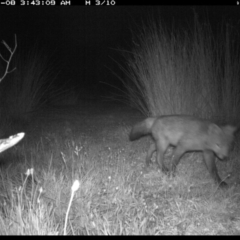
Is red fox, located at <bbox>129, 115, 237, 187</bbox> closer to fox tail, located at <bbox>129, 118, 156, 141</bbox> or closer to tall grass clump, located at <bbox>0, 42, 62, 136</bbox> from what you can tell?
fox tail, located at <bbox>129, 118, 156, 141</bbox>

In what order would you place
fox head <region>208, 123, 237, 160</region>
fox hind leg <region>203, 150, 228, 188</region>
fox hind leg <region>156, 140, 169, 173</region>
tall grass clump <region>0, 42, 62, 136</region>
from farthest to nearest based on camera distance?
tall grass clump <region>0, 42, 62, 136</region> < fox hind leg <region>156, 140, 169, 173</region> < fox head <region>208, 123, 237, 160</region> < fox hind leg <region>203, 150, 228, 188</region>

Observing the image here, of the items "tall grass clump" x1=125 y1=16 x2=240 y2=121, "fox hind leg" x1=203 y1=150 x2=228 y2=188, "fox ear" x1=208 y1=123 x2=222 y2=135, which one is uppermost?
"tall grass clump" x1=125 y1=16 x2=240 y2=121

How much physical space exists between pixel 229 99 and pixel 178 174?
2.08m

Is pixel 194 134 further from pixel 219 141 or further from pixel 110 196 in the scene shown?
pixel 110 196

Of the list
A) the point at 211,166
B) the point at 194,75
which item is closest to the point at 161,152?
the point at 211,166

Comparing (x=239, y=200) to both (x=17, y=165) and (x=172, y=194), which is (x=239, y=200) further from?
(x=17, y=165)

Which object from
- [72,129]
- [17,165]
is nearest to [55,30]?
[72,129]

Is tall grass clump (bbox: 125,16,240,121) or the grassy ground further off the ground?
tall grass clump (bbox: 125,16,240,121)

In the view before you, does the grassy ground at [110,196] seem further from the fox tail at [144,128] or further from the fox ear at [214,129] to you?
the fox ear at [214,129]

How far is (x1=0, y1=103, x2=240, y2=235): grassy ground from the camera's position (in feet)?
7.35

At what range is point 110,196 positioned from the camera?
2875 millimetres

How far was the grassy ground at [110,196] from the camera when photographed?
88.2 inches

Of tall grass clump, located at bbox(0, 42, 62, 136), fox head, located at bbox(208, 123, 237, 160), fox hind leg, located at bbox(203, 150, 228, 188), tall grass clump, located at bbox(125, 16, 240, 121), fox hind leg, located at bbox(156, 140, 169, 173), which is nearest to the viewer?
fox hind leg, located at bbox(203, 150, 228, 188)

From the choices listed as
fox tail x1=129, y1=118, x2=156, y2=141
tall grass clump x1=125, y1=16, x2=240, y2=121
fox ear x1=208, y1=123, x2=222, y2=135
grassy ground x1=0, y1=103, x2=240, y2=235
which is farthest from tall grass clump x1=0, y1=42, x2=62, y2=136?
fox ear x1=208, y1=123, x2=222, y2=135
